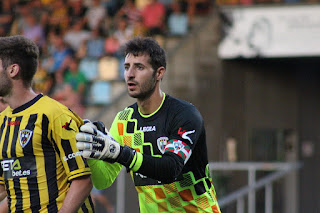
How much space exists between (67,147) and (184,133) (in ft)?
2.61

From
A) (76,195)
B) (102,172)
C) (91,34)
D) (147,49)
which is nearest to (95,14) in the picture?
(91,34)

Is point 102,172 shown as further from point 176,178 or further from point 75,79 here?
point 75,79

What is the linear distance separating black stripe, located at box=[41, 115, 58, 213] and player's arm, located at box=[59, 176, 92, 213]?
117mm

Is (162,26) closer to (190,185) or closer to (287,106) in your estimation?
(287,106)

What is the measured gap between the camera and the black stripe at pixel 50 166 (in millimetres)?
4414

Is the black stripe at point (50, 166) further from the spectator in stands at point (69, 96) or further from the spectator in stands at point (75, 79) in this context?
the spectator in stands at point (75, 79)

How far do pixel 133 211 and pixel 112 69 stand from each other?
4.07 meters

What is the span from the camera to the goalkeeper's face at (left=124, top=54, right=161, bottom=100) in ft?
16.1

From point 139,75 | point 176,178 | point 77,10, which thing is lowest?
point 176,178

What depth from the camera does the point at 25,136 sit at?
445 cm

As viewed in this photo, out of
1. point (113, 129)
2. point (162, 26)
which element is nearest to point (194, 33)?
point (162, 26)

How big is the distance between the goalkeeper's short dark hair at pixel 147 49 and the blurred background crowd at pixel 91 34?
7.30 metres

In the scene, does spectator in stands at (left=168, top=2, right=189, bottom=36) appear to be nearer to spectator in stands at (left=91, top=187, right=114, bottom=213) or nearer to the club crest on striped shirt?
spectator in stands at (left=91, top=187, right=114, bottom=213)

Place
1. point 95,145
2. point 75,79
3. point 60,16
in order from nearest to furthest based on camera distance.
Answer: point 95,145
point 75,79
point 60,16
